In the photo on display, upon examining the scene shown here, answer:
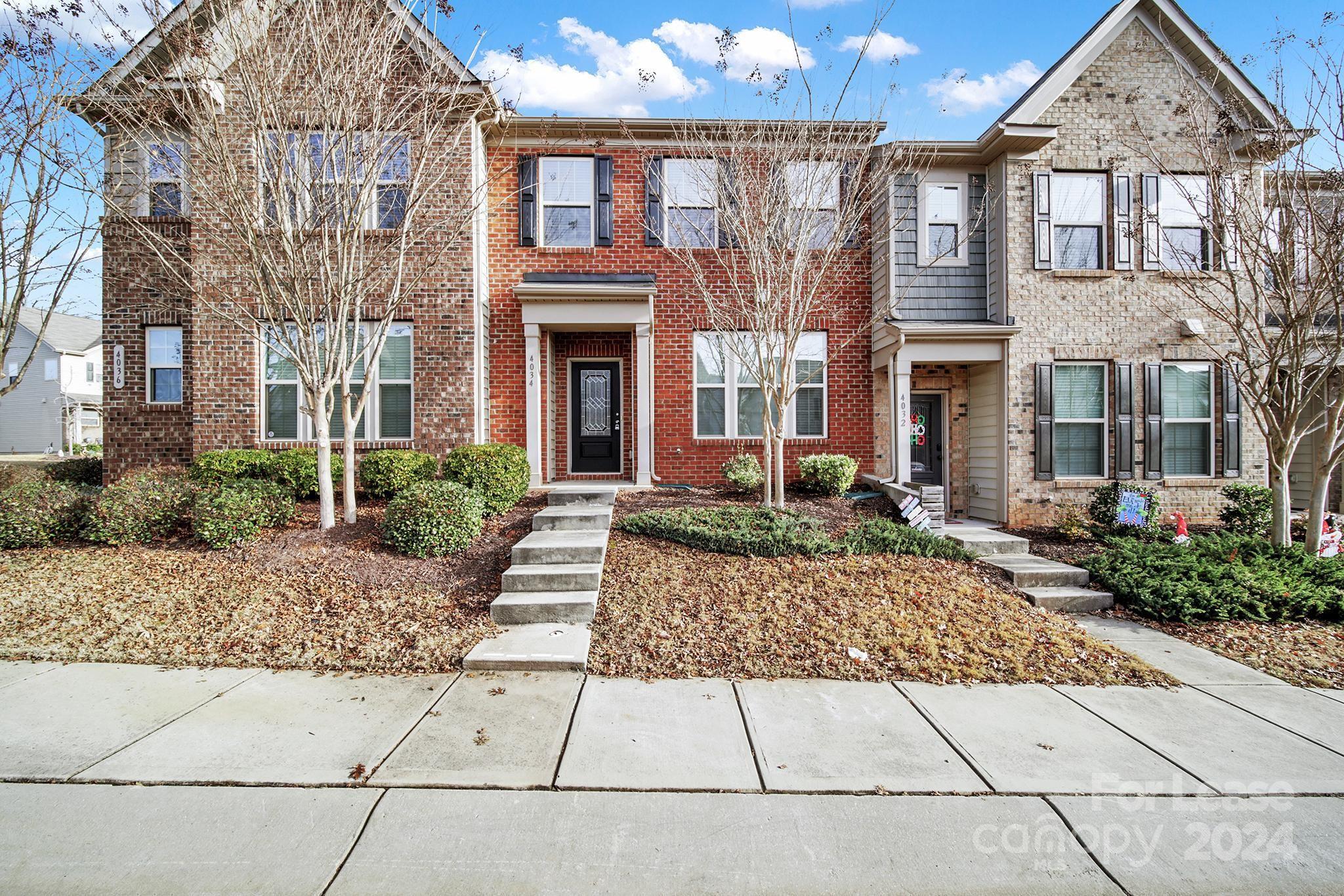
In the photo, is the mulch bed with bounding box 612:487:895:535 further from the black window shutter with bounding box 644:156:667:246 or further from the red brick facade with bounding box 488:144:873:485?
the black window shutter with bounding box 644:156:667:246

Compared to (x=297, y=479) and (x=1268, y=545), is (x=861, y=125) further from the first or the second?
(x=297, y=479)

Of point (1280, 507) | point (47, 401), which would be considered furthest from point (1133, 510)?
point (47, 401)

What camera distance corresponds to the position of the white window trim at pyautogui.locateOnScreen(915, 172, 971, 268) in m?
9.74

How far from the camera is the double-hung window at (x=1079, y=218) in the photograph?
9.62 metres

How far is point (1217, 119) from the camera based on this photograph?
28.9 ft

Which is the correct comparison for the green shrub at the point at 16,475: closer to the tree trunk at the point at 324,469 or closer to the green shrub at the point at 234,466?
the green shrub at the point at 234,466

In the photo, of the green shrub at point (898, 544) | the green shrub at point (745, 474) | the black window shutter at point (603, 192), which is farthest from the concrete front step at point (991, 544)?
the black window shutter at point (603, 192)

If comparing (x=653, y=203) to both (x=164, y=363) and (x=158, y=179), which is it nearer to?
(x=158, y=179)

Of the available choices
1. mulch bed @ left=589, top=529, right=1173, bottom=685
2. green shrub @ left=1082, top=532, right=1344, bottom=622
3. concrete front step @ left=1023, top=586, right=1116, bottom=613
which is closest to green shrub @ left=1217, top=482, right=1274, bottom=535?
green shrub @ left=1082, top=532, right=1344, bottom=622

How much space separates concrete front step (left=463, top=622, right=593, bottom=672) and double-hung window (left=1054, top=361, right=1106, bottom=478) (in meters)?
8.56

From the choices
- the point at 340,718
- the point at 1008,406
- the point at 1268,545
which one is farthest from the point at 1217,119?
the point at 340,718

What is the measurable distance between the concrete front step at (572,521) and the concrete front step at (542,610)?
1.84m

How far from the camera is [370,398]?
29.9 feet

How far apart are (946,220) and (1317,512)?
611 centimetres
